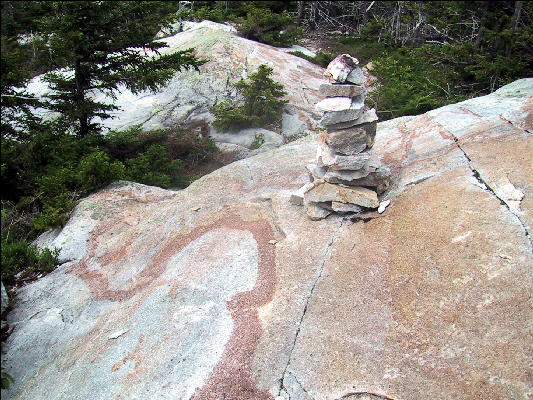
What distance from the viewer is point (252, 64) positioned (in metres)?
22.8

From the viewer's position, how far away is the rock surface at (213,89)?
19906mm

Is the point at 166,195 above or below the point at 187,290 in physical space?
below

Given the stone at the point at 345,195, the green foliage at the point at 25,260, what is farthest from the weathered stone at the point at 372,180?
the green foliage at the point at 25,260

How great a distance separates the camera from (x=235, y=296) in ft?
26.2

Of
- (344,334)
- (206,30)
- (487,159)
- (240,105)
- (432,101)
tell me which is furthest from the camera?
(206,30)

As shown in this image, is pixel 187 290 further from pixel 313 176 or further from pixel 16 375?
pixel 313 176

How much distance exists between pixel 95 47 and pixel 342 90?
9.39m

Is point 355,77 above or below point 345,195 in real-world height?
above

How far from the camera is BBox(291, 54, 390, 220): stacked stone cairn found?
920 cm

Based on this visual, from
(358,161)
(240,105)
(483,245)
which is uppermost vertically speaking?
(358,161)

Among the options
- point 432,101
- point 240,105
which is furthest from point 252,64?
point 432,101

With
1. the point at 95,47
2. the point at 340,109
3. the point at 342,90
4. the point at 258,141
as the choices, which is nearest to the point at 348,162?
the point at 340,109

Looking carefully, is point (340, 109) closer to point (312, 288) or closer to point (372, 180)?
point (372, 180)

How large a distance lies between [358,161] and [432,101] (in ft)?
28.9
